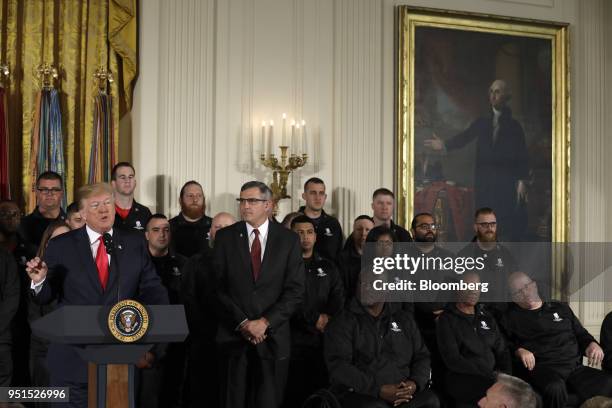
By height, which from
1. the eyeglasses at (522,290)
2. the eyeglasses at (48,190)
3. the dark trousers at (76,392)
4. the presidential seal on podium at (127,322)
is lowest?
the dark trousers at (76,392)

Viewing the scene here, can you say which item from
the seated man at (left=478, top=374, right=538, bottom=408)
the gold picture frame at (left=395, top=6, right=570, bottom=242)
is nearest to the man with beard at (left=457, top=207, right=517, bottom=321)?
the gold picture frame at (left=395, top=6, right=570, bottom=242)

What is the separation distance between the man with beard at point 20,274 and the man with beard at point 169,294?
0.86 metres

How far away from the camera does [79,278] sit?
13.5ft

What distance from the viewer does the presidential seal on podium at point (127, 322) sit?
325cm

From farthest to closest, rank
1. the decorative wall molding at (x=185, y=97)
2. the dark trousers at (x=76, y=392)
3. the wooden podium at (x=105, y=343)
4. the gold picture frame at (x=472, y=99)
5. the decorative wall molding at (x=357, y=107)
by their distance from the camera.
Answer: the gold picture frame at (x=472, y=99) → the decorative wall molding at (x=357, y=107) → the decorative wall molding at (x=185, y=97) → the dark trousers at (x=76, y=392) → the wooden podium at (x=105, y=343)

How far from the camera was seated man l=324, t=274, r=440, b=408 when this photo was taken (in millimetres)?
5293

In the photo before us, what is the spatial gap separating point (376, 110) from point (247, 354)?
4.33 metres

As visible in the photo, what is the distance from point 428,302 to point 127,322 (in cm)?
349

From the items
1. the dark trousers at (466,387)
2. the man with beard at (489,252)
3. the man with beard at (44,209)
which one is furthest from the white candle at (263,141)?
the dark trousers at (466,387)

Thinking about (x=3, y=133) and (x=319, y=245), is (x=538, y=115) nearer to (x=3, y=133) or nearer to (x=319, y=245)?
A: (x=319, y=245)

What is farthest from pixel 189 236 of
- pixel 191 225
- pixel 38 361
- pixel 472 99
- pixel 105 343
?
pixel 472 99

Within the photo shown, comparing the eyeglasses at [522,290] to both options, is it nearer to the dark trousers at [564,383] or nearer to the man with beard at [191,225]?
the dark trousers at [564,383]

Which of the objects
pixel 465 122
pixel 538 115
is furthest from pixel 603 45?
pixel 465 122

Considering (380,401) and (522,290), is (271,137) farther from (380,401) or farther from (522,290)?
(380,401)
